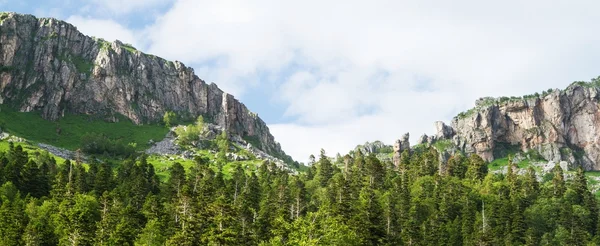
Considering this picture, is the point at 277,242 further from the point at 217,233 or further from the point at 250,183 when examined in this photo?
the point at 250,183

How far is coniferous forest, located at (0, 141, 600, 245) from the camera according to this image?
365 feet

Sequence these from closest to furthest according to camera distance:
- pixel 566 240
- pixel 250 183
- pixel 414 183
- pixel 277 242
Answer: pixel 277 242, pixel 566 240, pixel 250 183, pixel 414 183

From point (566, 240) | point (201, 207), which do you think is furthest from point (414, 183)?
point (201, 207)

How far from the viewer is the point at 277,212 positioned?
448 feet

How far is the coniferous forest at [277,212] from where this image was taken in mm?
111375

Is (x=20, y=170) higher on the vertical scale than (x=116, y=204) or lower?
higher

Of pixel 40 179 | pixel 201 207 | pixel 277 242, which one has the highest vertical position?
pixel 40 179

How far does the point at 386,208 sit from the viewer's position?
155 metres

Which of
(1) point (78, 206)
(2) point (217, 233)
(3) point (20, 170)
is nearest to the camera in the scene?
(2) point (217, 233)

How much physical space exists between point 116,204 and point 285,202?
43677 millimetres

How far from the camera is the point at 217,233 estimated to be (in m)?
107

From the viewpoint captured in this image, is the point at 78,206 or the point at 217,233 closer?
the point at 217,233

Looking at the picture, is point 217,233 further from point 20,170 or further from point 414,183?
point 414,183

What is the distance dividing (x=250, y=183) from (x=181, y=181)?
23107mm
